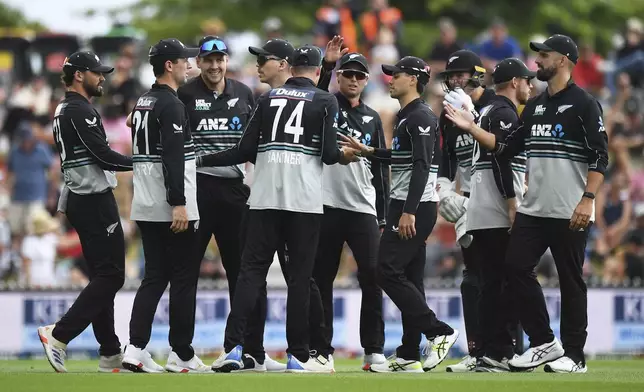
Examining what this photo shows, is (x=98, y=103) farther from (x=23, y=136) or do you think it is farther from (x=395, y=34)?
(x=395, y=34)

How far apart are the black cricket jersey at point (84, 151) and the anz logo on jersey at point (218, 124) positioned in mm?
781

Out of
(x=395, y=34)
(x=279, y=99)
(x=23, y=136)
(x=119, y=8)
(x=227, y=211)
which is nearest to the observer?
(x=279, y=99)

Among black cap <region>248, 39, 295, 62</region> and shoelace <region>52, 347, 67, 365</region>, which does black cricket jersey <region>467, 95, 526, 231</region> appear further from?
shoelace <region>52, 347, 67, 365</region>

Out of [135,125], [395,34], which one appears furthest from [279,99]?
[395,34]

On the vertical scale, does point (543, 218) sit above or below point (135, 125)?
below

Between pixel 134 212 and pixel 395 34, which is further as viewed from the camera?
pixel 395 34

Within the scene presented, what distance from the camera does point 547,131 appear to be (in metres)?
11.8

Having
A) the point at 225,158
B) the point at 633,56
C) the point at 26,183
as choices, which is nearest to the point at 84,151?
the point at 225,158

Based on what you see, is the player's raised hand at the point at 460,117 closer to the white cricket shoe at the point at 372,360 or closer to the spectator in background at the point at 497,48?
the white cricket shoe at the point at 372,360

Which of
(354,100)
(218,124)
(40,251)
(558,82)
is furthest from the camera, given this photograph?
(40,251)

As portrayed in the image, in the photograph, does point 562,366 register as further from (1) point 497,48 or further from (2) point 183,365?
(1) point 497,48

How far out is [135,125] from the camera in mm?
12109

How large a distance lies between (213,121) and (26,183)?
33.1ft

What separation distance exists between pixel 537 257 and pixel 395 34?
43.9 feet
